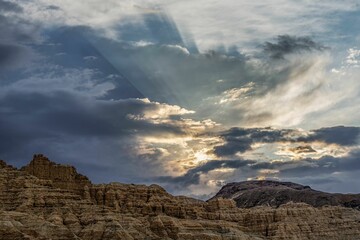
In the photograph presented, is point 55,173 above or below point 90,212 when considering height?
above

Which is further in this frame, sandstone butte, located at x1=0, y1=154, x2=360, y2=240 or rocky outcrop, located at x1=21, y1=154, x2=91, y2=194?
rocky outcrop, located at x1=21, y1=154, x2=91, y2=194

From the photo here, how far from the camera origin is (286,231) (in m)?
199

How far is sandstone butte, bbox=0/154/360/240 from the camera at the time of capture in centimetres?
14850

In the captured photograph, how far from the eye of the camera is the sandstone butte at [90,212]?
148500mm

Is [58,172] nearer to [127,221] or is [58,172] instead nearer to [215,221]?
[127,221]

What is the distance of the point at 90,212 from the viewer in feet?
554

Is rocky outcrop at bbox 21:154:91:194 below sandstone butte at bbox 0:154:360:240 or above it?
above

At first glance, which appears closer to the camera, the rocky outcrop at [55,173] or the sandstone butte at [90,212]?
the sandstone butte at [90,212]

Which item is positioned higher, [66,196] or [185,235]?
[66,196]

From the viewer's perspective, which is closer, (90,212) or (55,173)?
(90,212)

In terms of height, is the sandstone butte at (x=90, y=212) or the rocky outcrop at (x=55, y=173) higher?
the rocky outcrop at (x=55, y=173)

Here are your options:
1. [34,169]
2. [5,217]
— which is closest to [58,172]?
[34,169]

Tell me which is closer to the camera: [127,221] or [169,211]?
[127,221]

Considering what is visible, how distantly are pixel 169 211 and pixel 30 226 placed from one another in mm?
56060
